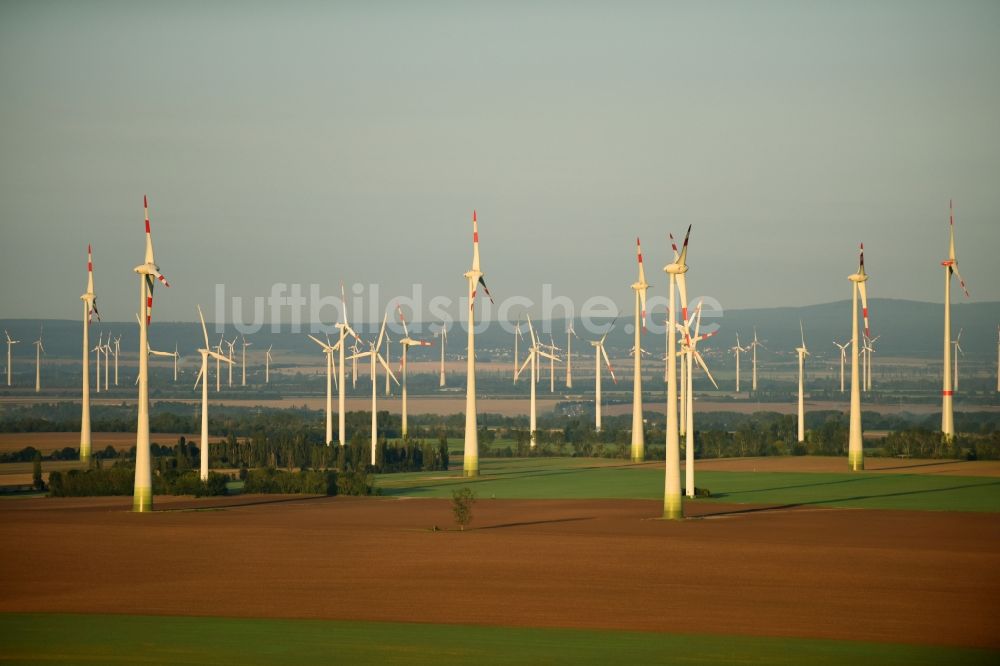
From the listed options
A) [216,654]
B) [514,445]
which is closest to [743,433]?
[514,445]

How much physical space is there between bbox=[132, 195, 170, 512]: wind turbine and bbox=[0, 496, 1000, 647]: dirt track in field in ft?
3.85

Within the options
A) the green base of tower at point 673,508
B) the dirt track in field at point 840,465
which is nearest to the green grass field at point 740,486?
the dirt track in field at point 840,465

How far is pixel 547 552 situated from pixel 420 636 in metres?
14.0

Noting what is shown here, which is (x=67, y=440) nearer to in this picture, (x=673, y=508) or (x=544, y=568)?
(x=673, y=508)

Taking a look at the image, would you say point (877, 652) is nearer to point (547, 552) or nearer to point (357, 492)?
point (547, 552)

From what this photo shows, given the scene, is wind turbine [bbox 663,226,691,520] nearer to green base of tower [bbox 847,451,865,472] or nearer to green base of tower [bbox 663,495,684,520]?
green base of tower [bbox 663,495,684,520]

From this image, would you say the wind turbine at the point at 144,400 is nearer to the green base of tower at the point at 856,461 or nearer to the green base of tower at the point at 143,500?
the green base of tower at the point at 143,500

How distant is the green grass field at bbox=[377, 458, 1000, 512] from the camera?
60812 millimetres

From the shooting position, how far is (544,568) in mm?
39500

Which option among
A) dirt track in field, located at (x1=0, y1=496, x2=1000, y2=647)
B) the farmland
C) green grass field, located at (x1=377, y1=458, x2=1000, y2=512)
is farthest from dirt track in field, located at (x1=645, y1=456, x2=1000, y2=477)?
dirt track in field, located at (x1=0, y1=496, x2=1000, y2=647)

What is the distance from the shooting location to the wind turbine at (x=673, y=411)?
48188mm

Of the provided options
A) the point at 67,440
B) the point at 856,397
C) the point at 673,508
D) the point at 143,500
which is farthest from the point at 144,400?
the point at 67,440

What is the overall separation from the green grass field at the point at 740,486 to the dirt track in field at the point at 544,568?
16.3 feet

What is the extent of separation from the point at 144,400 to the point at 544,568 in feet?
71.1
